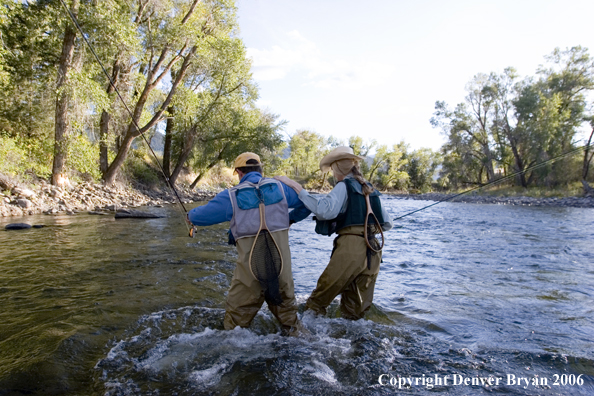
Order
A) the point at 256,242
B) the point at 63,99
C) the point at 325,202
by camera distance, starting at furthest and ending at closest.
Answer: the point at 63,99
the point at 325,202
the point at 256,242

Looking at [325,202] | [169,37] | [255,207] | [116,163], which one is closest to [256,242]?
[255,207]

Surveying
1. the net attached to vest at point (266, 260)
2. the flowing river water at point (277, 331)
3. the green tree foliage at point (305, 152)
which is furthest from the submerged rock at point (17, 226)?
the green tree foliage at point (305, 152)

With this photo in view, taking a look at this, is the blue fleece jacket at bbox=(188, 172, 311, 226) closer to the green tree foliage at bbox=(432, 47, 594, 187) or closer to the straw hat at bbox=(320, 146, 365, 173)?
the straw hat at bbox=(320, 146, 365, 173)

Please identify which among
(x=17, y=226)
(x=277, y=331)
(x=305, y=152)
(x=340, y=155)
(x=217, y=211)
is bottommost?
(x=277, y=331)

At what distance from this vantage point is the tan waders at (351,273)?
12.2ft

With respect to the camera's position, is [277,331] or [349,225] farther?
[277,331]

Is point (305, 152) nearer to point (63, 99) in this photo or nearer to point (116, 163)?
point (116, 163)

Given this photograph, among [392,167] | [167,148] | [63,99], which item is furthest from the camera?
[392,167]

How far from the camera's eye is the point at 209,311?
14.8ft

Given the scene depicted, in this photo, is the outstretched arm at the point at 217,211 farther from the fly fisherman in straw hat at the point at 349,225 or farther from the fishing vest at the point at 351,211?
the fishing vest at the point at 351,211

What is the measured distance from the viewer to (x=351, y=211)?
372 centimetres

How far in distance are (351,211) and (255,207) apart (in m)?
0.97

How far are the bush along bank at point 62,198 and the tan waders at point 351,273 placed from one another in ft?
40.3

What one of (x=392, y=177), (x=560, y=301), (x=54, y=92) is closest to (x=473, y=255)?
(x=560, y=301)
